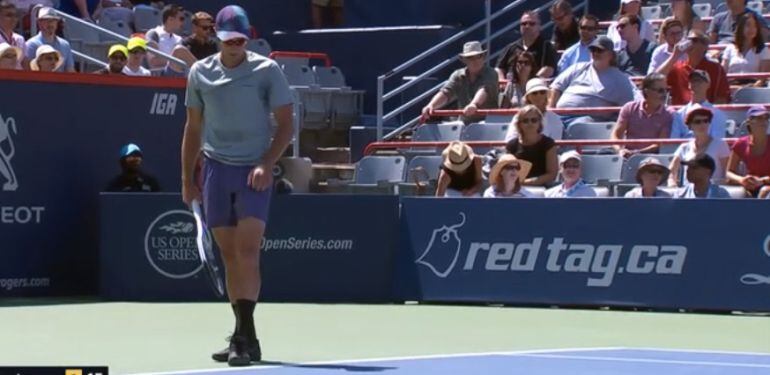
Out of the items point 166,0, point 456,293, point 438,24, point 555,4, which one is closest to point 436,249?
point 456,293

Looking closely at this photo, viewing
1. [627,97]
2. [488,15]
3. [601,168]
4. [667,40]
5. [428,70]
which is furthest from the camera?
[428,70]

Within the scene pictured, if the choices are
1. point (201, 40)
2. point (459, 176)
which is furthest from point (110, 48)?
point (459, 176)

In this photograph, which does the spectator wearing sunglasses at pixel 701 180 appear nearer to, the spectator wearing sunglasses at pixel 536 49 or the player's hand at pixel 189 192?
the spectator wearing sunglasses at pixel 536 49

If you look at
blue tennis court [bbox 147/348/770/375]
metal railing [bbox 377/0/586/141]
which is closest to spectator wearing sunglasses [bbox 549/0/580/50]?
metal railing [bbox 377/0/586/141]

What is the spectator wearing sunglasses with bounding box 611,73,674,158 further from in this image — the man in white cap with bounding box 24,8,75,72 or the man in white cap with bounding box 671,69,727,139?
the man in white cap with bounding box 24,8,75,72

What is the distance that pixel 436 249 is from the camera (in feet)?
47.4

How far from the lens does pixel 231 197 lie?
925cm

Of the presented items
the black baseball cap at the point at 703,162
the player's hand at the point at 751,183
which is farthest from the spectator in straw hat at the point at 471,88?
the black baseball cap at the point at 703,162

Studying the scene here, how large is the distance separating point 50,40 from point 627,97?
18.9 ft

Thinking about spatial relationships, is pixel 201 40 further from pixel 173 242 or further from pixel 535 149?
pixel 535 149

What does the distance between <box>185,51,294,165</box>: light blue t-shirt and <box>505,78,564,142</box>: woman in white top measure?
6.56 meters

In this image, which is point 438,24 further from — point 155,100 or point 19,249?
point 19,249

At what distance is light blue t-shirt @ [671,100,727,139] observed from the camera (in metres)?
14.9

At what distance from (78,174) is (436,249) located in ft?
11.3
